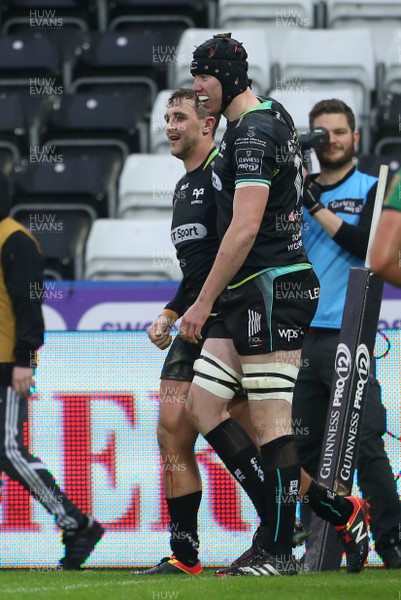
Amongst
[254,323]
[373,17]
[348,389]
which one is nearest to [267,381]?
[254,323]

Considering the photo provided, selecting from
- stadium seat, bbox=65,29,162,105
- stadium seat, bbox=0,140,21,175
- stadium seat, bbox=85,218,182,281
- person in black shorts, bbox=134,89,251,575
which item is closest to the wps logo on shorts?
person in black shorts, bbox=134,89,251,575

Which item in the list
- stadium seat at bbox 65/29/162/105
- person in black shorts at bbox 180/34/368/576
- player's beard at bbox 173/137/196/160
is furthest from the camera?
stadium seat at bbox 65/29/162/105

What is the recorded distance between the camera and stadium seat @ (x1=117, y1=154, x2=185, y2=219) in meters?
10.2

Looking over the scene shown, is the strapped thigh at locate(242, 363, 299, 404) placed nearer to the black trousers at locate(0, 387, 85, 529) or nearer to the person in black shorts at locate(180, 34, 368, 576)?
the person in black shorts at locate(180, 34, 368, 576)

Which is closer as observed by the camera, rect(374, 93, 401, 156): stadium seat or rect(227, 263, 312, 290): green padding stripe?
rect(227, 263, 312, 290): green padding stripe

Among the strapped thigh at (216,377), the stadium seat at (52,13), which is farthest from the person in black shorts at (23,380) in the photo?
the stadium seat at (52,13)

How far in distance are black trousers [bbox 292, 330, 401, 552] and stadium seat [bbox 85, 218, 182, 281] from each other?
3.02 m

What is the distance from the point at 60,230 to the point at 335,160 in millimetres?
3869

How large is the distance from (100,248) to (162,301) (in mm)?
1836

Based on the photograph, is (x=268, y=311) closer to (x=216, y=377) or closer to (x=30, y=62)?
(x=216, y=377)

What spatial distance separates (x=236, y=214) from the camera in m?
5.07

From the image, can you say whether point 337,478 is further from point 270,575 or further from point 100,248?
point 100,248

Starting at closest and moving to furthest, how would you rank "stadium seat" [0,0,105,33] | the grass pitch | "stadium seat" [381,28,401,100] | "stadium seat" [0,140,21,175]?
1. the grass pitch
2. "stadium seat" [0,140,21,175]
3. "stadium seat" [381,28,401,100]
4. "stadium seat" [0,0,105,33]

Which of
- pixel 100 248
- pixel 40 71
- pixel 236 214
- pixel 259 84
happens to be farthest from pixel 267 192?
pixel 40 71
